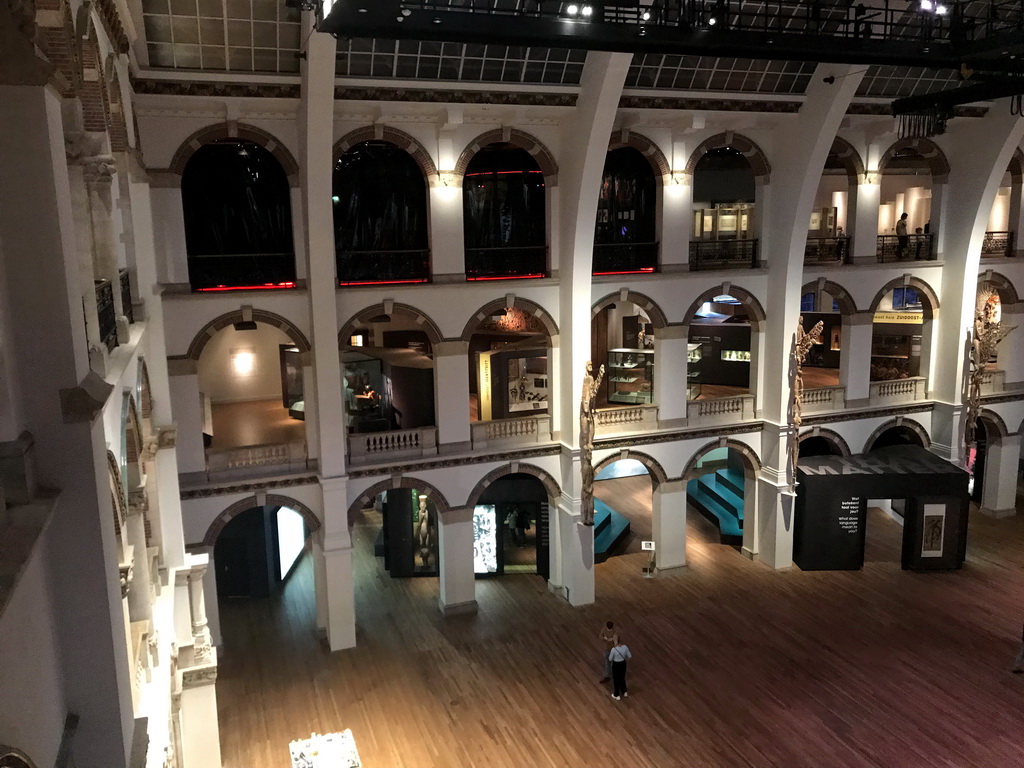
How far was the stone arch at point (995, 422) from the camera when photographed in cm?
2162

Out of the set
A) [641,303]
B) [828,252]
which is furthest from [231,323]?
[828,252]

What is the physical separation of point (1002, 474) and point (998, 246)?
20.5 ft

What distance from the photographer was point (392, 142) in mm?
15578

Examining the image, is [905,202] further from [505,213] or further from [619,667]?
[619,667]

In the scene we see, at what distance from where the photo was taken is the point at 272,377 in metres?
22.6

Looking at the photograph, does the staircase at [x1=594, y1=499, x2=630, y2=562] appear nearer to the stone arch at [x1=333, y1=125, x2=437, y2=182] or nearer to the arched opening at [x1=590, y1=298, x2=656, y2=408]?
the arched opening at [x1=590, y1=298, x2=656, y2=408]

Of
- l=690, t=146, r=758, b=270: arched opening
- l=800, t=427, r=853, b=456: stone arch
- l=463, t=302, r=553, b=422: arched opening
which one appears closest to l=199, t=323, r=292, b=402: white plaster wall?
l=463, t=302, r=553, b=422: arched opening

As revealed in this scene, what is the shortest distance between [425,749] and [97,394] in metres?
9.83

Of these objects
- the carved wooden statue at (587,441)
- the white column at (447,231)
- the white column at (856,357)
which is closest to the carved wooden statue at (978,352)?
the white column at (856,357)

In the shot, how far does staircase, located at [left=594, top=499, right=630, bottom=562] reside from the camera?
20.0 metres

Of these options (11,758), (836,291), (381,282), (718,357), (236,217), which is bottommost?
(718,357)

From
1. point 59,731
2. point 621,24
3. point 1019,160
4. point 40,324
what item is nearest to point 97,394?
point 40,324

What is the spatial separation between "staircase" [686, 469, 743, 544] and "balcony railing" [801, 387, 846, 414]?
11.0 ft

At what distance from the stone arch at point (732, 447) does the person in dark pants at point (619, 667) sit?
19.5 feet
